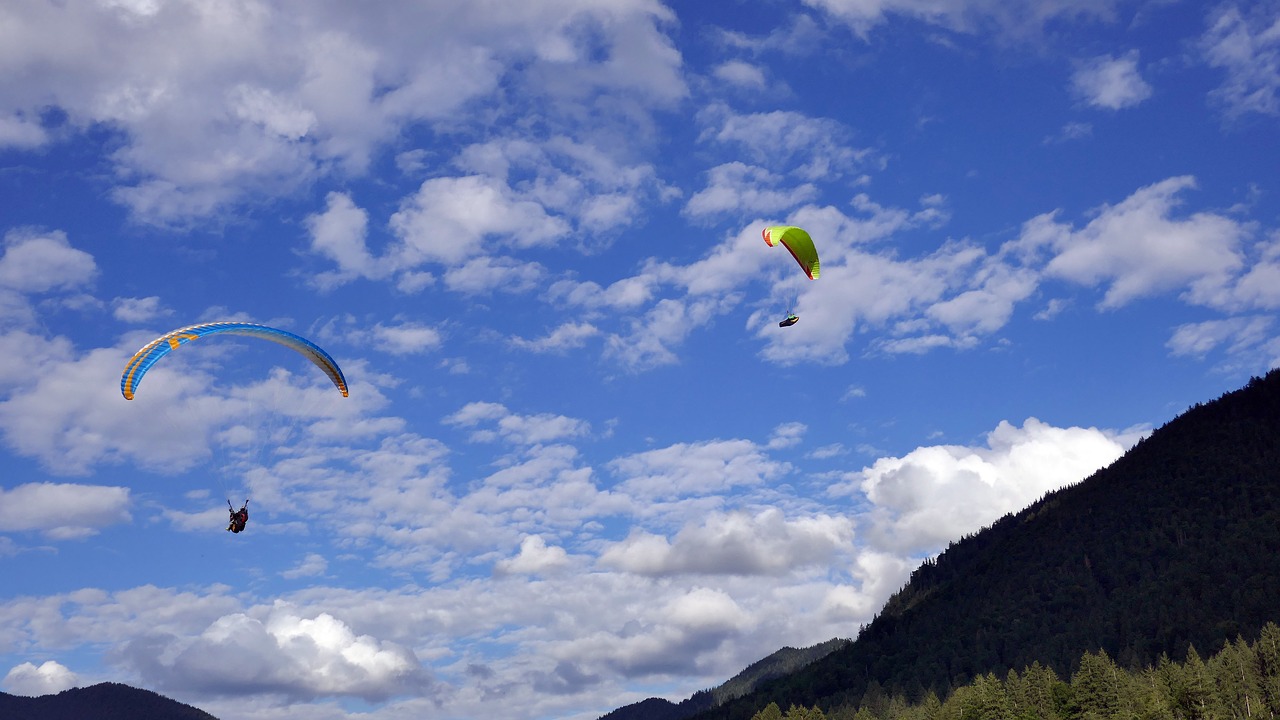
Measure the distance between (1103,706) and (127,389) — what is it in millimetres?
128794

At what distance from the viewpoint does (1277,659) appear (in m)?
158

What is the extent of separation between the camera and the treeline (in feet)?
454

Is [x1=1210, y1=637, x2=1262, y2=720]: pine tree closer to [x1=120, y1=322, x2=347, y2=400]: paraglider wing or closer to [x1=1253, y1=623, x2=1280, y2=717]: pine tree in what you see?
[x1=1253, y1=623, x2=1280, y2=717]: pine tree

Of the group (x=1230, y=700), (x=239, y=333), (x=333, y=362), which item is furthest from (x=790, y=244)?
(x=1230, y=700)

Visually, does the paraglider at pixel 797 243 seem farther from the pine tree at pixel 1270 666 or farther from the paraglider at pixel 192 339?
the pine tree at pixel 1270 666

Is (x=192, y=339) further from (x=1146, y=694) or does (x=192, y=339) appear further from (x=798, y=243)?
(x=1146, y=694)

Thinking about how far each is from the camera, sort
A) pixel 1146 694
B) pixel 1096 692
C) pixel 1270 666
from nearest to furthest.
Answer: pixel 1146 694 < pixel 1096 692 < pixel 1270 666

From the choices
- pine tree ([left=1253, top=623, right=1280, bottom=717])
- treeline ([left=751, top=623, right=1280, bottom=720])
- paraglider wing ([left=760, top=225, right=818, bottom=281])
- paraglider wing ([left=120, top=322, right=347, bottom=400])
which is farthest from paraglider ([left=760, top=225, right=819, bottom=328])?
pine tree ([left=1253, top=623, right=1280, bottom=717])

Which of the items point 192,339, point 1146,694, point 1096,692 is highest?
point 192,339

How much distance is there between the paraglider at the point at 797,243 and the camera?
100062mm

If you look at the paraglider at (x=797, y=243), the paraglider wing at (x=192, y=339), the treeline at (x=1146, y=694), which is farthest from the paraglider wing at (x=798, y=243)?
the treeline at (x=1146, y=694)

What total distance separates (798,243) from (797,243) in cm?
17

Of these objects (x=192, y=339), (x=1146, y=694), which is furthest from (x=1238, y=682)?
(x=192, y=339)

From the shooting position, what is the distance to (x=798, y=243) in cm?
10088
